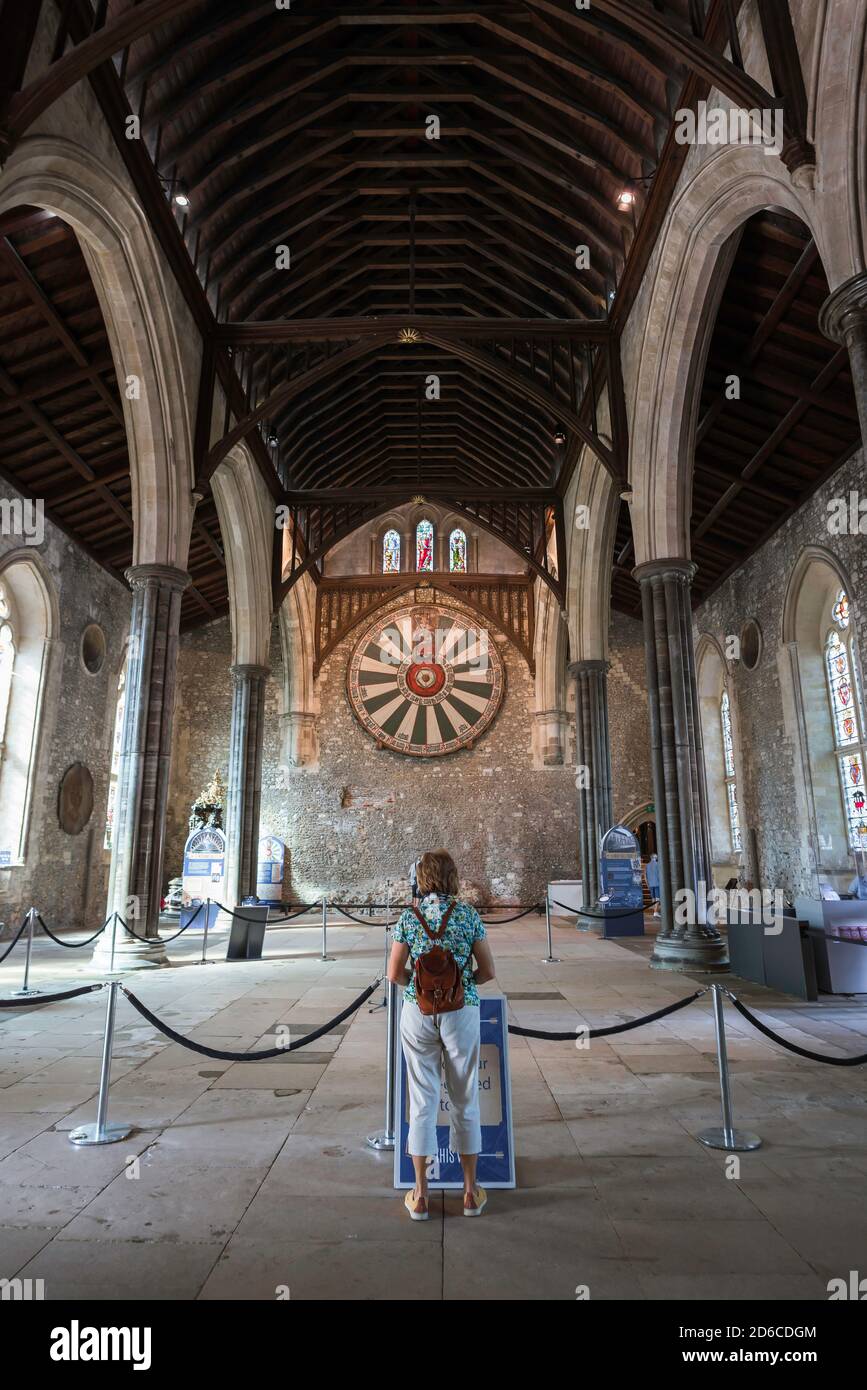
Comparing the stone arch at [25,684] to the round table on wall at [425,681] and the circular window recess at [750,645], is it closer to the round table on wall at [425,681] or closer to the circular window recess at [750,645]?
the round table on wall at [425,681]

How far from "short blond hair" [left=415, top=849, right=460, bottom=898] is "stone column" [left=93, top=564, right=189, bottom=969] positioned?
5.64 meters

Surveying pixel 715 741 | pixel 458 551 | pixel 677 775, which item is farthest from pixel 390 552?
pixel 677 775

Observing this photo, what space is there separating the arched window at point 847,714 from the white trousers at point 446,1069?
8797mm

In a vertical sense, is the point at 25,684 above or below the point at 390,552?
below

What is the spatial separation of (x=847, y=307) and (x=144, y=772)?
6617 millimetres

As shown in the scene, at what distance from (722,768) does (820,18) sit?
11237 millimetres

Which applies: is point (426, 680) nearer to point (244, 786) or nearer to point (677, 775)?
point (244, 786)

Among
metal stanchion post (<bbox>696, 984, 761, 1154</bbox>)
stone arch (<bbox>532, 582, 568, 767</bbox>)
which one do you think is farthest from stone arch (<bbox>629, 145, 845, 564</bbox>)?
stone arch (<bbox>532, 582, 568, 767</bbox>)

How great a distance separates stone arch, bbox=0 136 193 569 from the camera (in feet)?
19.1

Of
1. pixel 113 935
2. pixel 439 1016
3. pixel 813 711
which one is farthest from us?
pixel 813 711

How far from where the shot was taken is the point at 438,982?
2.37 metres

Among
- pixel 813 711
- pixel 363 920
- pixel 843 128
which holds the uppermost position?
pixel 843 128
